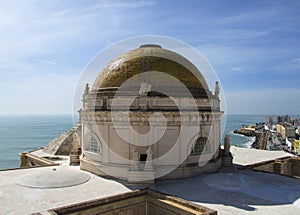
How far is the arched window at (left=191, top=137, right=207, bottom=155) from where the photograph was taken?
1838cm

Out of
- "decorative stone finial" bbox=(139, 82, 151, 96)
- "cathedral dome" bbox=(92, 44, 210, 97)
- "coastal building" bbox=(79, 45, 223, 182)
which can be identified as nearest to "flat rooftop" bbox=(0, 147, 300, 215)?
"coastal building" bbox=(79, 45, 223, 182)

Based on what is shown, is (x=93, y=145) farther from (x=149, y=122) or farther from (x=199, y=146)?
(x=199, y=146)

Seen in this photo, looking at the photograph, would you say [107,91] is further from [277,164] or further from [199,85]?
[277,164]

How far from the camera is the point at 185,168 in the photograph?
1745cm

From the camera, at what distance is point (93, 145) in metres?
19.1

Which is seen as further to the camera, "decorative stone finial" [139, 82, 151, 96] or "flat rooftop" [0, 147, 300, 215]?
"decorative stone finial" [139, 82, 151, 96]

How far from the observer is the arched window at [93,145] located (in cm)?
1880

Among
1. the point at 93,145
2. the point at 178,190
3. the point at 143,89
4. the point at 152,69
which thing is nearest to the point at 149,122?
the point at 143,89

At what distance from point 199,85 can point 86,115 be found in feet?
26.6

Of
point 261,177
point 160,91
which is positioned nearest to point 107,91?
point 160,91

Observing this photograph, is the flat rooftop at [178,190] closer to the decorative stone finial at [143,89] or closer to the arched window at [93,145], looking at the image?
the arched window at [93,145]

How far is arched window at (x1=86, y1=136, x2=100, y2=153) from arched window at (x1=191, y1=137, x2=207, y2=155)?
20.7ft

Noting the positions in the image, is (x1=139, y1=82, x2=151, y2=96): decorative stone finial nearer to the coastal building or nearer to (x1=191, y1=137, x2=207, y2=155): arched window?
the coastal building

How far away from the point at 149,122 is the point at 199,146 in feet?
13.2
